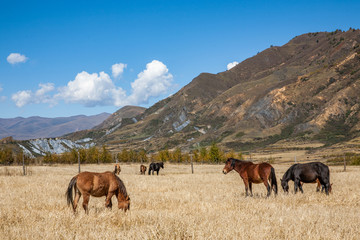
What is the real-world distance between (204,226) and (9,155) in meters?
77.8

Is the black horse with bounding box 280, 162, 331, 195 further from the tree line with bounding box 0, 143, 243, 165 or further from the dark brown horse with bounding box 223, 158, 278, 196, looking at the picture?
the tree line with bounding box 0, 143, 243, 165

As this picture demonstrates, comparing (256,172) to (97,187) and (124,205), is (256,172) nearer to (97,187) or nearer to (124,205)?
(124,205)

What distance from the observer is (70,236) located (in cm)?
576

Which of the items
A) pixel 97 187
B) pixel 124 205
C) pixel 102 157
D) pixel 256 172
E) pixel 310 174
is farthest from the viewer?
pixel 102 157

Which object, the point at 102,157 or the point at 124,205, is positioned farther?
the point at 102,157

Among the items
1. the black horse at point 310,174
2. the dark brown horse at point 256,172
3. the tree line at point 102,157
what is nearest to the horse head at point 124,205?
the dark brown horse at point 256,172

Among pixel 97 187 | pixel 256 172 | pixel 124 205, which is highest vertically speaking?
pixel 97 187

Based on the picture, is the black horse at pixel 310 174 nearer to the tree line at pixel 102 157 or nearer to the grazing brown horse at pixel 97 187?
the grazing brown horse at pixel 97 187

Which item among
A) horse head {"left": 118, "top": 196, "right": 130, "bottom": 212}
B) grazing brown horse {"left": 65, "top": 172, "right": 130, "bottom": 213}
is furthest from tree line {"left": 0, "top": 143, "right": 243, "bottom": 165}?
horse head {"left": 118, "top": 196, "right": 130, "bottom": 212}

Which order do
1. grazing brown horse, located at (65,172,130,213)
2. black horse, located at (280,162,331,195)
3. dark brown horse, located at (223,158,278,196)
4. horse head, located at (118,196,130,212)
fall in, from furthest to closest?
black horse, located at (280,162,331,195)
dark brown horse, located at (223,158,278,196)
grazing brown horse, located at (65,172,130,213)
horse head, located at (118,196,130,212)

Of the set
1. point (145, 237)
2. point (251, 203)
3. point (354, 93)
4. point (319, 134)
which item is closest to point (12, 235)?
point (145, 237)

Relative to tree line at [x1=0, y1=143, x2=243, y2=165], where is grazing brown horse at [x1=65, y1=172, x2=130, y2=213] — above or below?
above

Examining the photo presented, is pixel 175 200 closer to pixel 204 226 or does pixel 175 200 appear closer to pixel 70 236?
pixel 204 226

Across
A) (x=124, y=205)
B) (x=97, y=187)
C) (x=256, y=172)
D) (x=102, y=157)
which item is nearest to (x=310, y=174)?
(x=256, y=172)
